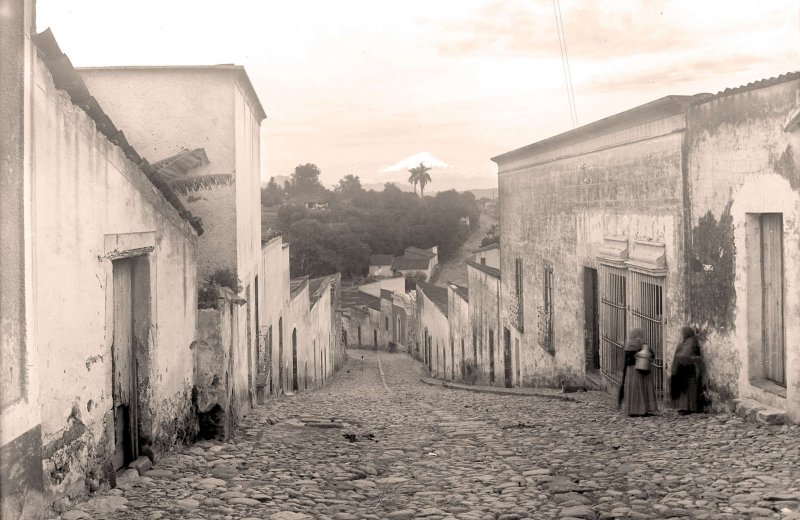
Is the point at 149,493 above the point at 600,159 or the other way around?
the other way around

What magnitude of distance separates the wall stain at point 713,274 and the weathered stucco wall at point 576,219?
0.34 m

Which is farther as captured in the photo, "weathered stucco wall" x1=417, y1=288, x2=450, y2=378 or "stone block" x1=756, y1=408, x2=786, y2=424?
"weathered stucco wall" x1=417, y1=288, x2=450, y2=378

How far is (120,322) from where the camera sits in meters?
6.56

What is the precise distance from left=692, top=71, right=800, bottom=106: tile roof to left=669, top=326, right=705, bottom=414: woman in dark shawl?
2785mm

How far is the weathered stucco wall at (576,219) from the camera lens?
1016 cm

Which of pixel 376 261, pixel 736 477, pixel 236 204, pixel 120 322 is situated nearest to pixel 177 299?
pixel 120 322

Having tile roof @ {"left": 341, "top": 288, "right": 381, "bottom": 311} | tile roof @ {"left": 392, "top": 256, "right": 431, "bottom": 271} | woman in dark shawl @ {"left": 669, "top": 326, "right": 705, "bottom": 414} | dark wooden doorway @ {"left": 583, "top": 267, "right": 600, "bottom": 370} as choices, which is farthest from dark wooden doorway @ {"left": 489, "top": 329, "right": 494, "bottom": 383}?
tile roof @ {"left": 392, "top": 256, "right": 431, "bottom": 271}

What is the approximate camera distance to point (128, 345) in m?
6.75

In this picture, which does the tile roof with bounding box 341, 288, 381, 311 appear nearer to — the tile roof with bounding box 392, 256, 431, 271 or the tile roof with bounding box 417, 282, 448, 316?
the tile roof with bounding box 392, 256, 431, 271

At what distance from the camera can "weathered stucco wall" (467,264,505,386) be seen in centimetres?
2037

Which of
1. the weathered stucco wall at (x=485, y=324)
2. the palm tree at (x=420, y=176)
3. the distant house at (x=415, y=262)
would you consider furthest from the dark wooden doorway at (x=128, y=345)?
the palm tree at (x=420, y=176)

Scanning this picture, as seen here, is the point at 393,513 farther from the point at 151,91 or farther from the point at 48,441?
the point at 151,91

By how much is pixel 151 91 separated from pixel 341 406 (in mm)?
6610

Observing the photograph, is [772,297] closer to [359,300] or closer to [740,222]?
[740,222]
